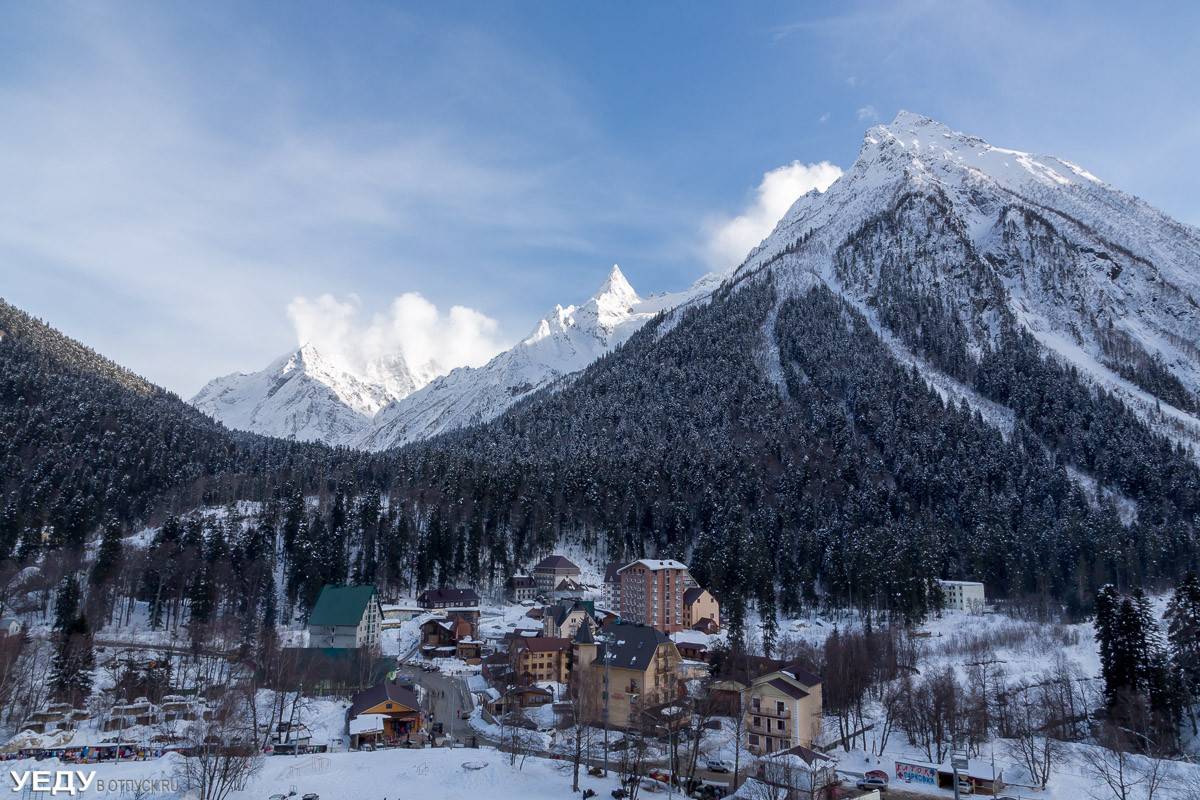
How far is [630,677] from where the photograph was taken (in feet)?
213

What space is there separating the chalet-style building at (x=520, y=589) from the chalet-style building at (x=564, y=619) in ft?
60.2

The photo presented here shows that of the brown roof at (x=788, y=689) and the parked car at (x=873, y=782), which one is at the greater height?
the brown roof at (x=788, y=689)

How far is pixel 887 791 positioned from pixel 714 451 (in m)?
108

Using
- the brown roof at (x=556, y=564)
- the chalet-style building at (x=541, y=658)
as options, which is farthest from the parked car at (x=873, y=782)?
the brown roof at (x=556, y=564)

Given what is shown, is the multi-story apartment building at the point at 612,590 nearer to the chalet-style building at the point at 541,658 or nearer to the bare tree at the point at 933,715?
the chalet-style building at the point at 541,658

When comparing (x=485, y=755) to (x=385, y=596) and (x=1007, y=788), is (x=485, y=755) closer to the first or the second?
(x=1007, y=788)

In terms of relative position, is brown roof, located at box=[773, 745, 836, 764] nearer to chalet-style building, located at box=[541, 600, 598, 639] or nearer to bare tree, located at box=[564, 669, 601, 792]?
bare tree, located at box=[564, 669, 601, 792]

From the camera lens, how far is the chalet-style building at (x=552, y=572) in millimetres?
111438

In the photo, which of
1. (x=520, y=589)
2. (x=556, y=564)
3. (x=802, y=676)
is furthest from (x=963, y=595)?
(x=520, y=589)

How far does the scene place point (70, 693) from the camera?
59281mm

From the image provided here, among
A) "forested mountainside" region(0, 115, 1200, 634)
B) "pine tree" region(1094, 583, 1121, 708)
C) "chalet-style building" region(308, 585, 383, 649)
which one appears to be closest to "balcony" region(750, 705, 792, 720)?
"pine tree" region(1094, 583, 1121, 708)

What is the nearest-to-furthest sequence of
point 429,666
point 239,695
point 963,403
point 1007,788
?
point 1007,788 < point 239,695 < point 429,666 < point 963,403

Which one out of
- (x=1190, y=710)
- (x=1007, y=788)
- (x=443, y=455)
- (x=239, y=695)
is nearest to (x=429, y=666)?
(x=239, y=695)

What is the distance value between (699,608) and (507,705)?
40.4 meters
